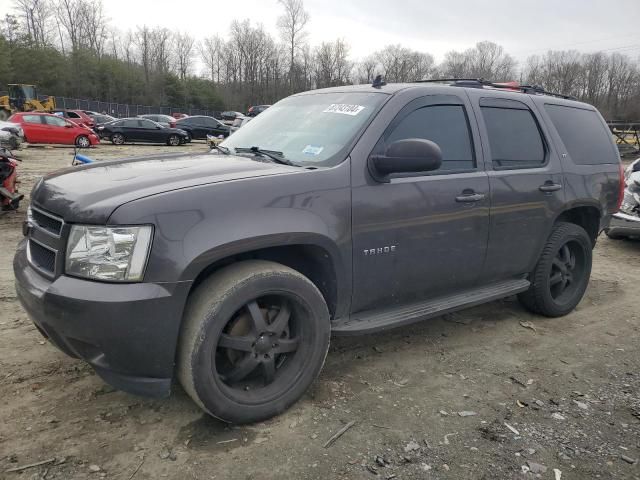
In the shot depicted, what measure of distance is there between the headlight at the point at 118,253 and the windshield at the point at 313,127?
115 cm

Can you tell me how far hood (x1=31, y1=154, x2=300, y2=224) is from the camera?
2.41 metres

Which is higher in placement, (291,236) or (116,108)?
(116,108)

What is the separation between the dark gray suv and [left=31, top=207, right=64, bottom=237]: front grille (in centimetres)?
2

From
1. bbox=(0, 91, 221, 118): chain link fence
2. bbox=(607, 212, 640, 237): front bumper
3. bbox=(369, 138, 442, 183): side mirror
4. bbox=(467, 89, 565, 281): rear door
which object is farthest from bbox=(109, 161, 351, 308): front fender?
bbox=(0, 91, 221, 118): chain link fence

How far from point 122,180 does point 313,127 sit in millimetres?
1315

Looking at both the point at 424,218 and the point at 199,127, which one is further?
the point at 199,127

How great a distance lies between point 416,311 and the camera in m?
3.35

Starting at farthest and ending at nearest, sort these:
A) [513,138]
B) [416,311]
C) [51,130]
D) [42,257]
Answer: [51,130] → [513,138] → [416,311] → [42,257]

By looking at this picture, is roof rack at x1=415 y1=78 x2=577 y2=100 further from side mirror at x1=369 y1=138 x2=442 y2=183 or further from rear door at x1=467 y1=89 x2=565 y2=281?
side mirror at x1=369 y1=138 x2=442 y2=183

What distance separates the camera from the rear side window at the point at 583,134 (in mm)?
4422

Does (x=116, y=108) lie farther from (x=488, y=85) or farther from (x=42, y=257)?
(x=42, y=257)

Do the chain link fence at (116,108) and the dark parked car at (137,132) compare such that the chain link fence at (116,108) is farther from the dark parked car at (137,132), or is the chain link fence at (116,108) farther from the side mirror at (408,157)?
the side mirror at (408,157)

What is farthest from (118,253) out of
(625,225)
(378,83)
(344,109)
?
(625,225)

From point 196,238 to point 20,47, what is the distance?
6994cm
